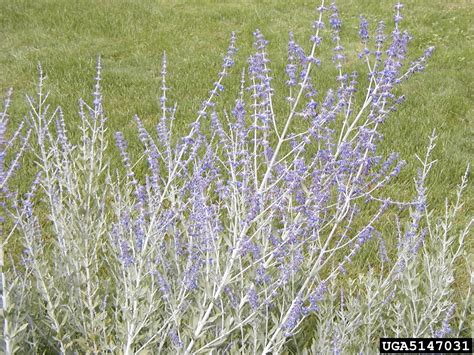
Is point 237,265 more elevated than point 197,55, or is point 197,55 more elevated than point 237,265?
point 197,55

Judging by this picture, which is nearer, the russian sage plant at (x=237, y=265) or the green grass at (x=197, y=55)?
the russian sage plant at (x=237, y=265)

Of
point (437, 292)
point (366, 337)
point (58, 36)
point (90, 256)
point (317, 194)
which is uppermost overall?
point (58, 36)

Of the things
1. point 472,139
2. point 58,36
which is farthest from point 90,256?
point 58,36

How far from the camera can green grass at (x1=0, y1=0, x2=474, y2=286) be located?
5.50 meters

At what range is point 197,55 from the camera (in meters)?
7.49

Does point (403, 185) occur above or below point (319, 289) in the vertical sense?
below

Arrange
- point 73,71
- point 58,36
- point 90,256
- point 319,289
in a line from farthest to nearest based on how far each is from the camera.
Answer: point 58,36 < point 73,71 < point 90,256 < point 319,289

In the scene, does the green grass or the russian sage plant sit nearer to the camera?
the russian sage plant

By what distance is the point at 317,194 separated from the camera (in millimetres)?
2469

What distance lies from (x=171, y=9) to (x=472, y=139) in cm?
588

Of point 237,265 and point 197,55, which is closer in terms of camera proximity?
point 237,265

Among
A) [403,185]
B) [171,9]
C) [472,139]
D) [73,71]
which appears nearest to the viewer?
[403,185]

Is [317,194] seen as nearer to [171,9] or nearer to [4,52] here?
[4,52]

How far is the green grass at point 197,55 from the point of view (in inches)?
217
